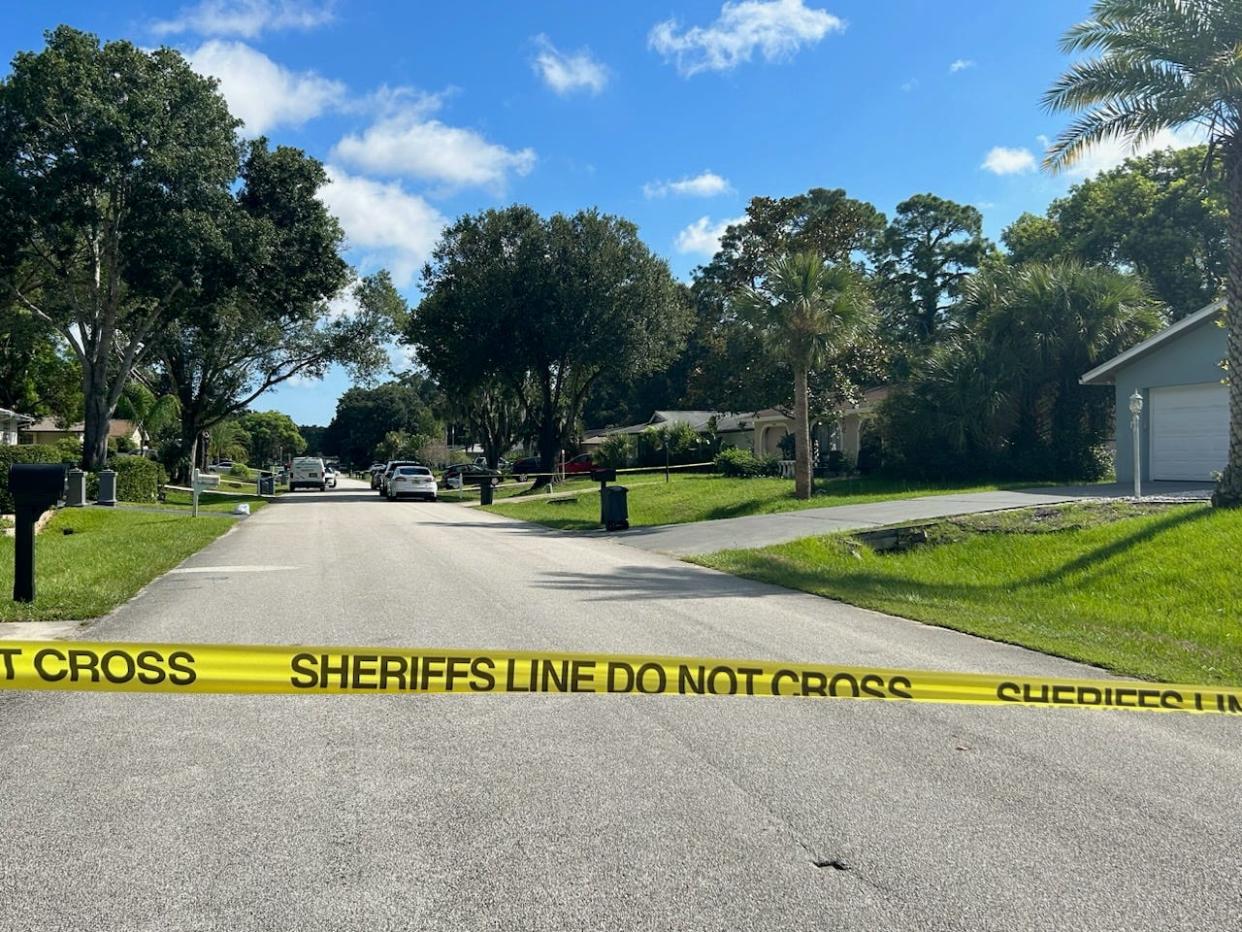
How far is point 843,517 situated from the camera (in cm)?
2008

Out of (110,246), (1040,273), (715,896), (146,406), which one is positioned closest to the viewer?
(715,896)

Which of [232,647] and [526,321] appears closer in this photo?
[232,647]

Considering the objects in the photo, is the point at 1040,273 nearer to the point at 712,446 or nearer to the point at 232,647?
the point at 712,446

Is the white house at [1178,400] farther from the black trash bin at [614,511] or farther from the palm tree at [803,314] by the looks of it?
the black trash bin at [614,511]

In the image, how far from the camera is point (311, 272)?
36562 millimetres

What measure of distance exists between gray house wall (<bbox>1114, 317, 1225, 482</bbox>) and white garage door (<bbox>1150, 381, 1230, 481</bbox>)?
17cm

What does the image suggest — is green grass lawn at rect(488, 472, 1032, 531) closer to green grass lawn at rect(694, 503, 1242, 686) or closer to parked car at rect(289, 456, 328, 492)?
green grass lawn at rect(694, 503, 1242, 686)

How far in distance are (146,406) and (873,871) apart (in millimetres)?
49946

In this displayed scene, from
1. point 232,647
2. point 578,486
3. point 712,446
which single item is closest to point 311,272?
point 578,486

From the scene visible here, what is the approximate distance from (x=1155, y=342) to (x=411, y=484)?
93.5 ft

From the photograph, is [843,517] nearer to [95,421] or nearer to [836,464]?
[836,464]

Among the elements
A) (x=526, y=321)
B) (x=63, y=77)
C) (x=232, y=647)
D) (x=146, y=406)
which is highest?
(x=63, y=77)

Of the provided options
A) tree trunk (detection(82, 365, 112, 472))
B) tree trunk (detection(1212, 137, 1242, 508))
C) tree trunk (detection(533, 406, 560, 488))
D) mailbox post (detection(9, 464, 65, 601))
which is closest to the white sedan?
tree trunk (detection(533, 406, 560, 488))

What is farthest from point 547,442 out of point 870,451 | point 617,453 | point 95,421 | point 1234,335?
point 1234,335
